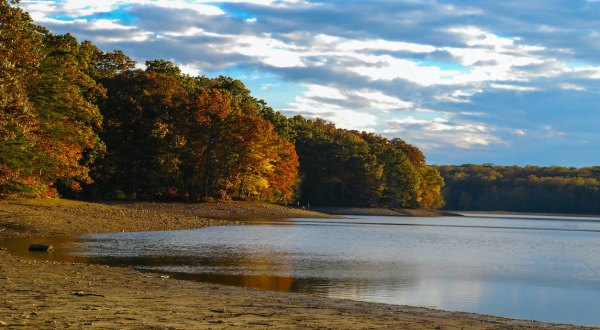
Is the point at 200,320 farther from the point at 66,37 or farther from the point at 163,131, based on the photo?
the point at 163,131

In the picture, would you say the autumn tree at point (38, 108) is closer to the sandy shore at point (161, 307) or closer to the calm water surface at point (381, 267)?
the calm water surface at point (381, 267)

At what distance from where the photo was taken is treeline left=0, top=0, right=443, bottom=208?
5253 cm

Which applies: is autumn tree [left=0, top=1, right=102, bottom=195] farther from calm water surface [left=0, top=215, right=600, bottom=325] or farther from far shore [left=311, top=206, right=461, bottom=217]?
far shore [left=311, top=206, right=461, bottom=217]

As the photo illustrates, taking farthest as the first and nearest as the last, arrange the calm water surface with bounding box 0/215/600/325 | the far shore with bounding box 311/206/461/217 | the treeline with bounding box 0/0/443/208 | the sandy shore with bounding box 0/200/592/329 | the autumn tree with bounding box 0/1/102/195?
the far shore with bounding box 311/206/461/217 → the treeline with bounding box 0/0/443/208 → the autumn tree with bounding box 0/1/102/195 → the calm water surface with bounding box 0/215/600/325 → the sandy shore with bounding box 0/200/592/329

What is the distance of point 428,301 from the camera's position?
22859mm

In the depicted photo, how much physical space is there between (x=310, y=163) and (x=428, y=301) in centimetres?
11775

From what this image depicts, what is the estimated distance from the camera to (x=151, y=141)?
90.1 metres

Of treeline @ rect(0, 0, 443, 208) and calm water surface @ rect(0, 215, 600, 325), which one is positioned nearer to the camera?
calm water surface @ rect(0, 215, 600, 325)

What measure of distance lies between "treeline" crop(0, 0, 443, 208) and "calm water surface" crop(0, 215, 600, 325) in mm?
13707

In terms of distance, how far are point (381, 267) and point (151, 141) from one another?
199 ft

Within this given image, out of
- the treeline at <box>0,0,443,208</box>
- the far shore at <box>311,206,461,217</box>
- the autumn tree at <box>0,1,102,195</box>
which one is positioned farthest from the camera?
the far shore at <box>311,206,461,217</box>

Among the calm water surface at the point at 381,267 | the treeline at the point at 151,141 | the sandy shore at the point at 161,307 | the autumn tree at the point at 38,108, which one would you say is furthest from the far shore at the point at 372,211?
the sandy shore at the point at 161,307

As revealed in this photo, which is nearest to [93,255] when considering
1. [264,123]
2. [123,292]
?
[123,292]

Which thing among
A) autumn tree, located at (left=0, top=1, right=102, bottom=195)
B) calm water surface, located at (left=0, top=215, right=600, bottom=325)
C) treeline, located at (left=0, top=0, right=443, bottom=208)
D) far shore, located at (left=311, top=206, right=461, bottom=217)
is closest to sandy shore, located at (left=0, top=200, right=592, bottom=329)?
calm water surface, located at (left=0, top=215, right=600, bottom=325)
